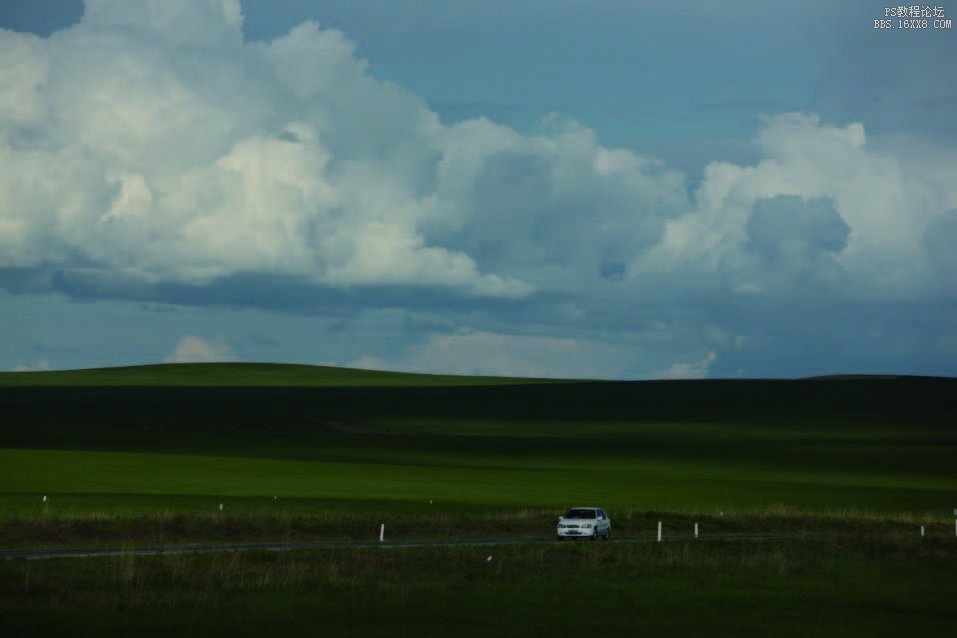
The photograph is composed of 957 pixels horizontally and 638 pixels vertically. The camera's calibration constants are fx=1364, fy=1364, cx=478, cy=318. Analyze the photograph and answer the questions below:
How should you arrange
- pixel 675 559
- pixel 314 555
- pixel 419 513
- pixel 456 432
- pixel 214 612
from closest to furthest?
pixel 214 612 → pixel 314 555 → pixel 675 559 → pixel 419 513 → pixel 456 432

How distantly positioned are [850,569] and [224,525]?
2632cm

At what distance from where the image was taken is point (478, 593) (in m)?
39.2

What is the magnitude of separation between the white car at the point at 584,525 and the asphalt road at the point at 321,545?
2.21ft

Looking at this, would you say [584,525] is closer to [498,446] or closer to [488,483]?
[488,483]

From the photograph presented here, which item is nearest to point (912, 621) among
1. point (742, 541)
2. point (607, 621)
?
point (607, 621)

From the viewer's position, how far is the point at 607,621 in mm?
34250

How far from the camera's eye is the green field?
39.7 meters

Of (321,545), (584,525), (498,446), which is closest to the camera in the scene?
(321,545)

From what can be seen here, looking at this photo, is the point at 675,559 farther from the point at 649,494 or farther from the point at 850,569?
the point at 649,494

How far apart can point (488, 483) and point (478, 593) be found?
5317 centimetres

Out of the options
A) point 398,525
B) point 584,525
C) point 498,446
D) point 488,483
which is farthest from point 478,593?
point 498,446

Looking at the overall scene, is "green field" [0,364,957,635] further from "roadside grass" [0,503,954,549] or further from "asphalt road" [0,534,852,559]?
"asphalt road" [0,534,852,559]

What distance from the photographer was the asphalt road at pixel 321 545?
4601cm

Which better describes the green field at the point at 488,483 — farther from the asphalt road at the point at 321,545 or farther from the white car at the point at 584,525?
the white car at the point at 584,525
